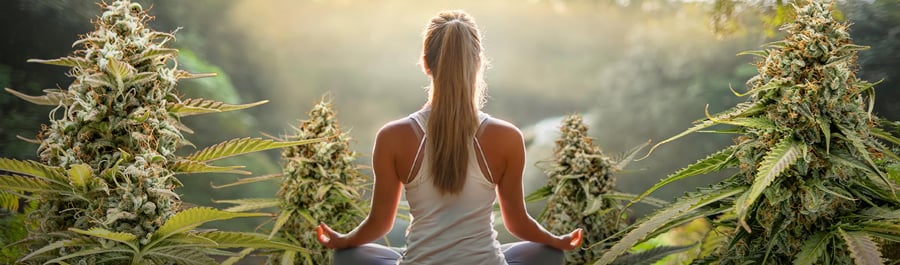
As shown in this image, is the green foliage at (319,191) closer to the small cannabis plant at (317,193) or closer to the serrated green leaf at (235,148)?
the small cannabis plant at (317,193)

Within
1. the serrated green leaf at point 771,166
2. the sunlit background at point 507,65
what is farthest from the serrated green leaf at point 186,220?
the sunlit background at point 507,65

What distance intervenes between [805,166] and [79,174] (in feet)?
6.30

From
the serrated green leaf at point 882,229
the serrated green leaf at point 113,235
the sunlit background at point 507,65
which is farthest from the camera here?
the sunlit background at point 507,65

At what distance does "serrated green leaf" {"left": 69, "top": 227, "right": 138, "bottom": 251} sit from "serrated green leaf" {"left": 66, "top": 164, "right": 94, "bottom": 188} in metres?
0.12

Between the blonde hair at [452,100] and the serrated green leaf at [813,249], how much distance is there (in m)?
0.96

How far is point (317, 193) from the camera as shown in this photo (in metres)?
3.12

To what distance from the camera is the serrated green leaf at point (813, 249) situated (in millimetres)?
2066

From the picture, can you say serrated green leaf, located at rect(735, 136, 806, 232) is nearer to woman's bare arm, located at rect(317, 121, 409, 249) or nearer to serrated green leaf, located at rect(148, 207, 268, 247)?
woman's bare arm, located at rect(317, 121, 409, 249)

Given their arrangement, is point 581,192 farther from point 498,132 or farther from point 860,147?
point 860,147

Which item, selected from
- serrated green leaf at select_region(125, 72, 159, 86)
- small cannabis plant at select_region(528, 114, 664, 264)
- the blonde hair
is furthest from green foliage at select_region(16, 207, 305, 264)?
small cannabis plant at select_region(528, 114, 664, 264)

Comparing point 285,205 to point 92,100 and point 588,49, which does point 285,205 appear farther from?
point 588,49

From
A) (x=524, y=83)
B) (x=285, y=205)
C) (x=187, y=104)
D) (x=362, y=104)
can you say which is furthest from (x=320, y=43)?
(x=187, y=104)

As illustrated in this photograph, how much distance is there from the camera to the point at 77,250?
192cm

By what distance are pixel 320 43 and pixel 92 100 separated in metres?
3.85
